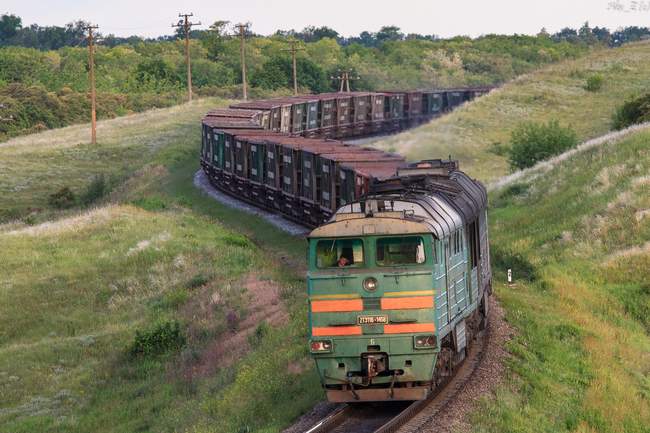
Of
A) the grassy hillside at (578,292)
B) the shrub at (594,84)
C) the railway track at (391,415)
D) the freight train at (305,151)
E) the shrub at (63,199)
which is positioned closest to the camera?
the railway track at (391,415)

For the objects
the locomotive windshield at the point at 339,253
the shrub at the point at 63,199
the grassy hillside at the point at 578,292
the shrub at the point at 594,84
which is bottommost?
the shrub at the point at 63,199

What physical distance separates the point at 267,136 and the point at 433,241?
3363 cm

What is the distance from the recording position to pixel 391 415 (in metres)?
18.9

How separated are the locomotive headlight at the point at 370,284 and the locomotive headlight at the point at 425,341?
42.6 inches

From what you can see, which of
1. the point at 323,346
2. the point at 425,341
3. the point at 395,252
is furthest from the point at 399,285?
the point at 323,346

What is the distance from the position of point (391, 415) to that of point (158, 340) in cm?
1430

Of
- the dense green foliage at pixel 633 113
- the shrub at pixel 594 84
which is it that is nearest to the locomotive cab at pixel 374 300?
the dense green foliage at pixel 633 113

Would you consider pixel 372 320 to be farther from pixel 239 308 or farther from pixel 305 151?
pixel 305 151

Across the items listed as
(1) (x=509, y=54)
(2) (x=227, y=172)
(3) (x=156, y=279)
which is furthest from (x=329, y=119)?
(1) (x=509, y=54)

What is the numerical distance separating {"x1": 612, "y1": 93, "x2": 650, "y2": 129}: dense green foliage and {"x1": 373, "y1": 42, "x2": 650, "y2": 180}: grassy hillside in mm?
3787

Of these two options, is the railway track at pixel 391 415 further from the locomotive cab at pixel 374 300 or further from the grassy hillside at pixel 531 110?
the grassy hillside at pixel 531 110

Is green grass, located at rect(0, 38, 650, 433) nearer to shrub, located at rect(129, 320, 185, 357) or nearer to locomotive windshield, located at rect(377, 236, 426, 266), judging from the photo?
shrub, located at rect(129, 320, 185, 357)

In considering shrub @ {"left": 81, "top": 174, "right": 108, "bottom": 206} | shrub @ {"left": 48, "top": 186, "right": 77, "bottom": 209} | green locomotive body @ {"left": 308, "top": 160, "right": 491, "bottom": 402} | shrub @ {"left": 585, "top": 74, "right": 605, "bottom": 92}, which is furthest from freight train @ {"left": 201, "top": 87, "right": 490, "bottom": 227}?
shrub @ {"left": 585, "top": 74, "right": 605, "bottom": 92}

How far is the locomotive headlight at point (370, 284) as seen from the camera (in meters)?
18.1
